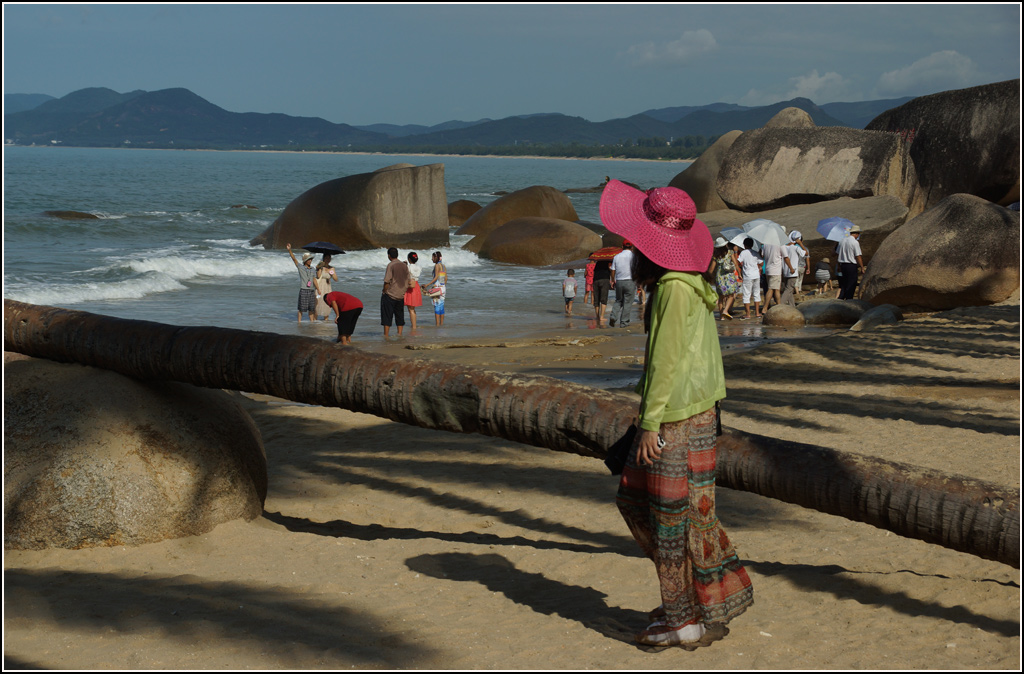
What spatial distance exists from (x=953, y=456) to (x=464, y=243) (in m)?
24.7

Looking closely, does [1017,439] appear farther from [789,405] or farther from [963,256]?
[963,256]

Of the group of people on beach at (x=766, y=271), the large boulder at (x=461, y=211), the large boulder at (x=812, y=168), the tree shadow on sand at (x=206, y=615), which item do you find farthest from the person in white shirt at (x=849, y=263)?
the large boulder at (x=461, y=211)

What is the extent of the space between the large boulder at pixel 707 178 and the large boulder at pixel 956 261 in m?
15.1

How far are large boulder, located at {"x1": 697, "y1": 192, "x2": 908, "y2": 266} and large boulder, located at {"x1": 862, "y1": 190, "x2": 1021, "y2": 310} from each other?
363 centimetres

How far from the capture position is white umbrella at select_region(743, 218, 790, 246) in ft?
56.7

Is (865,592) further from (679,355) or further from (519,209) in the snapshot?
(519,209)

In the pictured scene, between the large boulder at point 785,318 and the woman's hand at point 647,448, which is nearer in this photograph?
the woman's hand at point 647,448

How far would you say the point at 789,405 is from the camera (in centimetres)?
819

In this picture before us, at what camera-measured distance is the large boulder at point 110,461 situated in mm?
4434

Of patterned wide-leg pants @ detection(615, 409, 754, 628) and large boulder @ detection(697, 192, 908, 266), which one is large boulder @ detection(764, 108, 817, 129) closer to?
large boulder @ detection(697, 192, 908, 266)

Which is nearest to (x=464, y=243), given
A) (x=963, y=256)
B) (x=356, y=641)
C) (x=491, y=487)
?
(x=963, y=256)

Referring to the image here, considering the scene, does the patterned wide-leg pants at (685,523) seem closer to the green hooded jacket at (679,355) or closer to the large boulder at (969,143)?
the green hooded jacket at (679,355)

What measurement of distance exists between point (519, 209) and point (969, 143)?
14282 mm

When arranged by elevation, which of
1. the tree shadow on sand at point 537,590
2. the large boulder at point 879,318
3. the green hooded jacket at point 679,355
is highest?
the green hooded jacket at point 679,355
